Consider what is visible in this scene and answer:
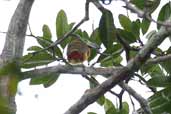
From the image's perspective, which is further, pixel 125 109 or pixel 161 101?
pixel 125 109

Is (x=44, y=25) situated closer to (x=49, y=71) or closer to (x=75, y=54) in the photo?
(x=75, y=54)

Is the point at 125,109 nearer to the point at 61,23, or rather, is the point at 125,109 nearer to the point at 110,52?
the point at 110,52

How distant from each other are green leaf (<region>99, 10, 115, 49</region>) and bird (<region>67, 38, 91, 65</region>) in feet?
0.31

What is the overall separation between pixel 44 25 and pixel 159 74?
0.65 m

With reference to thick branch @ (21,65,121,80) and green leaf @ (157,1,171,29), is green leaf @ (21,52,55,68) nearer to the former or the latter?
thick branch @ (21,65,121,80)

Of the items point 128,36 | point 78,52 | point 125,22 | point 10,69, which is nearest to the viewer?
point 10,69

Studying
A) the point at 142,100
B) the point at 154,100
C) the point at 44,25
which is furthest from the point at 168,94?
the point at 44,25

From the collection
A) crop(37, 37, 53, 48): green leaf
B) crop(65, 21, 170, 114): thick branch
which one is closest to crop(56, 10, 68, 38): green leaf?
crop(37, 37, 53, 48): green leaf

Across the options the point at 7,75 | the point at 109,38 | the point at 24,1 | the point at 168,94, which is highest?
the point at 24,1

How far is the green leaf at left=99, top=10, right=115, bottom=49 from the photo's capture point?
5.05 feet

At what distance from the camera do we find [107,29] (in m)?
1.58

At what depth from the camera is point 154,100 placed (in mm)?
1663

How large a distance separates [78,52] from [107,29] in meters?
0.16

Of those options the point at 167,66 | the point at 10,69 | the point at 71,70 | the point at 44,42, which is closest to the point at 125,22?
the point at 167,66
